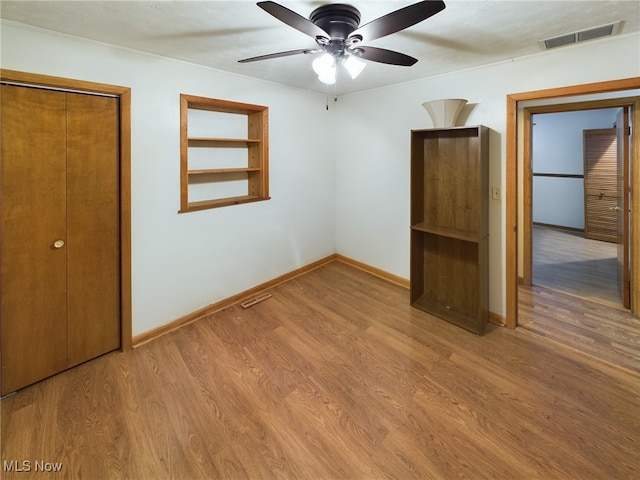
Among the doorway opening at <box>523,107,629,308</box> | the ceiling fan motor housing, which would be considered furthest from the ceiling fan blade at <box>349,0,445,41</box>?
the doorway opening at <box>523,107,629,308</box>

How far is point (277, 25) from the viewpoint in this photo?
6.26 ft

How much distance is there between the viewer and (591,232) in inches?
228

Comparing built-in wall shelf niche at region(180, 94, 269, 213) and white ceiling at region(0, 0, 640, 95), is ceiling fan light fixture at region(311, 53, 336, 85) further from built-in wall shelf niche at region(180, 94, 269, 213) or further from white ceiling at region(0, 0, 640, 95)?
built-in wall shelf niche at region(180, 94, 269, 213)

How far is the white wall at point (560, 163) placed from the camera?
600 cm

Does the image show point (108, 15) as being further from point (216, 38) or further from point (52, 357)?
point (52, 357)

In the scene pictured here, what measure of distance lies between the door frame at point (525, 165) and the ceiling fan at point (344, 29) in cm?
131

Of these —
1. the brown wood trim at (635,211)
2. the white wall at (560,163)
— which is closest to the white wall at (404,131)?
the brown wood trim at (635,211)

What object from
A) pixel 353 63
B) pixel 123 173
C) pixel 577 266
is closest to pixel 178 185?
pixel 123 173

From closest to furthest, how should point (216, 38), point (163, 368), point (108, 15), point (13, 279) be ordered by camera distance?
point (108, 15)
point (13, 279)
point (216, 38)
point (163, 368)

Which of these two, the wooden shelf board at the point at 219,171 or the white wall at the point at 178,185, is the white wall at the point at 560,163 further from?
the wooden shelf board at the point at 219,171

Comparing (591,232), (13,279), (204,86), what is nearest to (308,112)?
(204,86)

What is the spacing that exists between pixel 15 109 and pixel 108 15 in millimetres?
814

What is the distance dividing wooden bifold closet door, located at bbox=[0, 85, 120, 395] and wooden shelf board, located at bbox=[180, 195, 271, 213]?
638mm

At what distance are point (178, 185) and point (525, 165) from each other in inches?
141
